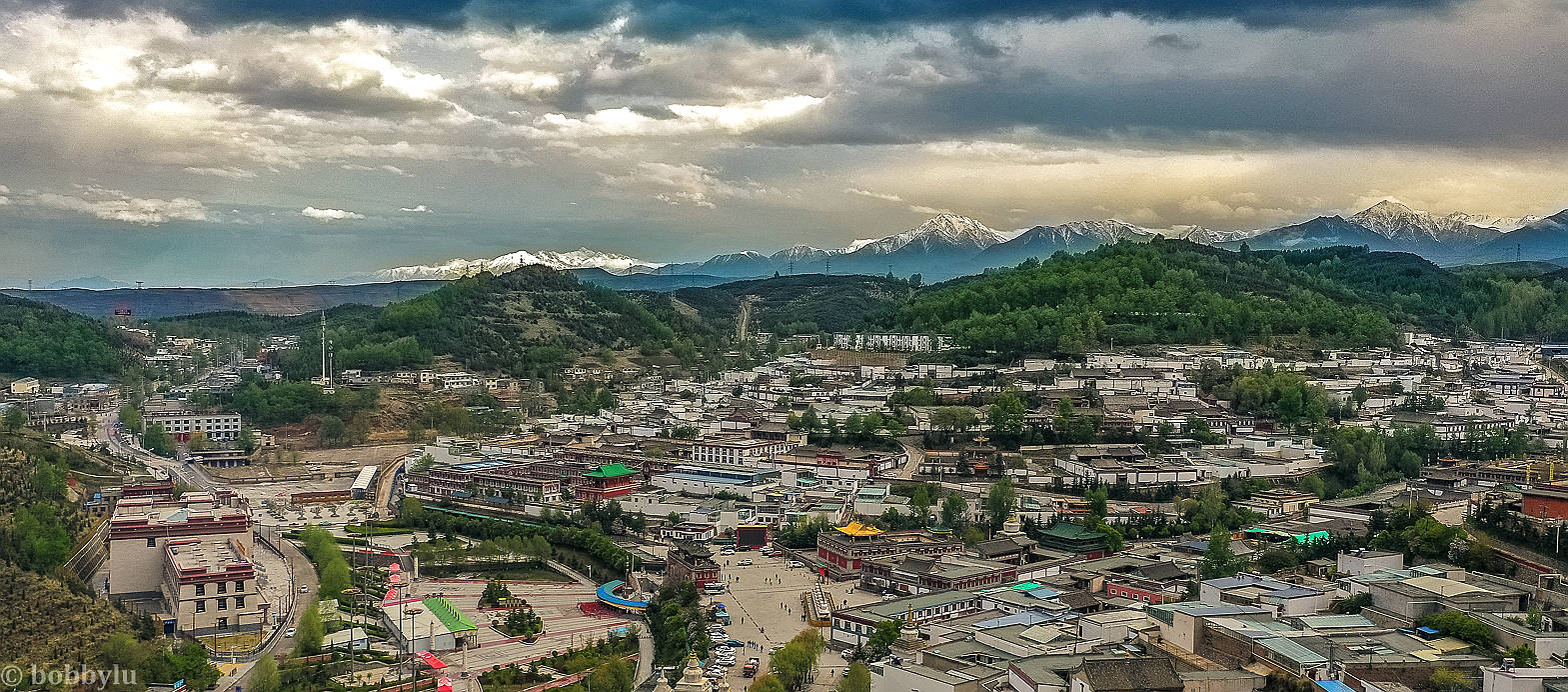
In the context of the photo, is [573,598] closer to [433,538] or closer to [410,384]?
[433,538]

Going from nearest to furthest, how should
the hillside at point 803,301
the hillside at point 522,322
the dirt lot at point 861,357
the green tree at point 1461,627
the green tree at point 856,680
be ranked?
the green tree at point 1461,627 → the green tree at point 856,680 → the dirt lot at point 861,357 → the hillside at point 522,322 → the hillside at point 803,301

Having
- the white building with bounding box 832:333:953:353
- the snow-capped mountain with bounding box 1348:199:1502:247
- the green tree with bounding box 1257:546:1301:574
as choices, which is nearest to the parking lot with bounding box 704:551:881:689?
the green tree with bounding box 1257:546:1301:574

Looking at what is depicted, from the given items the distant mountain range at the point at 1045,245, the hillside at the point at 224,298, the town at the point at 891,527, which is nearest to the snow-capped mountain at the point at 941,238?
the distant mountain range at the point at 1045,245

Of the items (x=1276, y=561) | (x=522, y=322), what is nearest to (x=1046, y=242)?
A: (x=522, y=322)

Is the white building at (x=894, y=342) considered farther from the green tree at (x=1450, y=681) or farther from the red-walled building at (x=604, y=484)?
the green tree at (x=1450, y=681)

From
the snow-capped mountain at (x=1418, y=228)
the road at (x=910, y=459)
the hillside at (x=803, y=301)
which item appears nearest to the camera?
the road at (x=910, y=459)

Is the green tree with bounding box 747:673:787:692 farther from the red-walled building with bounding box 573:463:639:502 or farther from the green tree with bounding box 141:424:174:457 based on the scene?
the green tree with bounding box 141:424:174:457

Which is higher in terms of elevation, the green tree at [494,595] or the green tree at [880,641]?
the green tree at [880,641]
